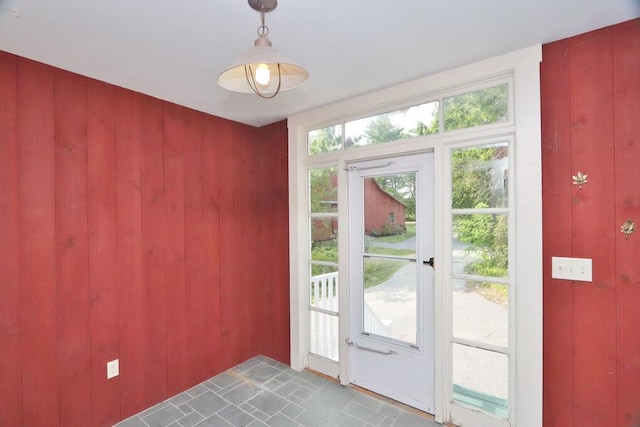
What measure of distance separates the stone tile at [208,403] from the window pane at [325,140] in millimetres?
2191

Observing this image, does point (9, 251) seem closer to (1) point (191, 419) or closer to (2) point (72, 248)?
(2) point (72, 248)

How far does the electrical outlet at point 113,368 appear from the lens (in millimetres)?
2088

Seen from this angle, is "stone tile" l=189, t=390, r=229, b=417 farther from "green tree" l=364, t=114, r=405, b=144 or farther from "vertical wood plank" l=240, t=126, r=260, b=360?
"green tree" l=364, t=114, r=405, b=144

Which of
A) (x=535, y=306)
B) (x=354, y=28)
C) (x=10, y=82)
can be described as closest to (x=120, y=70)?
(x=10, y=82)

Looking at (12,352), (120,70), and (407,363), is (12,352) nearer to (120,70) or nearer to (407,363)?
(120,70)

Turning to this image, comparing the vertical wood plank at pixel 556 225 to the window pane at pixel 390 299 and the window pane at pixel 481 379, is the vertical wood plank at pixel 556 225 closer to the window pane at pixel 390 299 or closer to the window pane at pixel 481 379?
the window pane at pixel 481 379

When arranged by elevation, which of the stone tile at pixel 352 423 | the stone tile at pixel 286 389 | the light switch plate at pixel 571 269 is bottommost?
the stone tile at pixel 286 389

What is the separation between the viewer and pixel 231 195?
2.91 m

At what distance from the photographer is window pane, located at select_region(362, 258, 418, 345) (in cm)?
227

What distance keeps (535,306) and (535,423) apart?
67cm

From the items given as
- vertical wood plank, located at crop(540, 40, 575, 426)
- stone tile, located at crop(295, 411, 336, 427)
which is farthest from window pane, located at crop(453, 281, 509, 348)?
stone tile, located at crop(295, 411, 336, 427)

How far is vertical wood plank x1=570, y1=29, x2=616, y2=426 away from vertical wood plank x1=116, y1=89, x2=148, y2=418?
112 inches

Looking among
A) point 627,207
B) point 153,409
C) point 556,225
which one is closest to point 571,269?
point 556,225

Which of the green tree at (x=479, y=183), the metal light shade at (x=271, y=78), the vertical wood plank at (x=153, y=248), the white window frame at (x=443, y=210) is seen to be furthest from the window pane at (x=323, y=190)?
the metal light shade at (x=271, y=78)
